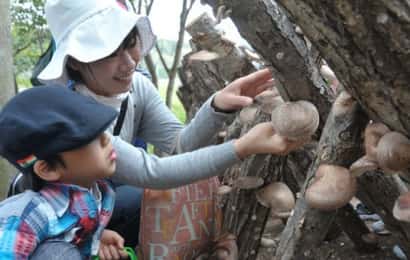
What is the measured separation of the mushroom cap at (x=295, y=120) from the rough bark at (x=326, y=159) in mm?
81

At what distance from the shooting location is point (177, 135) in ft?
6.92

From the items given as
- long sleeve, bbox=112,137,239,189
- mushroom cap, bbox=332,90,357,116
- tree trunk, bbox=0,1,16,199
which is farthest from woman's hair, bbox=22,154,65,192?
tree trunk, bbox=0,1,16,199

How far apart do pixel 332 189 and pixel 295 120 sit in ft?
0.61

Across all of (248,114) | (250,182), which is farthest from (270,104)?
(250,182)

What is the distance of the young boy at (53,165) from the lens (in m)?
1.36

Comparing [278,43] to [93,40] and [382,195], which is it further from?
[382,195]

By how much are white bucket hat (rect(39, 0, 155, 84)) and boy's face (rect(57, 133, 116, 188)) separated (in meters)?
0.28

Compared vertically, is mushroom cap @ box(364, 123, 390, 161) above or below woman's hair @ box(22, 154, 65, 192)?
above

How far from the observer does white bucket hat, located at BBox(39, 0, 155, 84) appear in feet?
5.28

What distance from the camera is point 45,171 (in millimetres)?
1441

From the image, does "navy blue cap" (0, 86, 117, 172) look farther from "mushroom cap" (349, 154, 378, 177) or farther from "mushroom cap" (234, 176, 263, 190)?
"mushroom cap" (349, 154, 378, 177)

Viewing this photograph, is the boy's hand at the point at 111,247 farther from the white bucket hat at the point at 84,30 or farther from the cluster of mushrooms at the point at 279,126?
the white bucket hat at the point at 84,30

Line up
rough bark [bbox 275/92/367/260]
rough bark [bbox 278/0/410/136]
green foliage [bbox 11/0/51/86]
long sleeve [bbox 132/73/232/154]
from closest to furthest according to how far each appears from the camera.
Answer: rough bark [bbox 278/0/410/136] < rough bark [bbox 275/92/367/260] < long sleeve [bbox 132/73/232/154] < green foliage [bbox 11/0/51/86]

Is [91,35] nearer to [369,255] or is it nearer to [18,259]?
[18,259]
